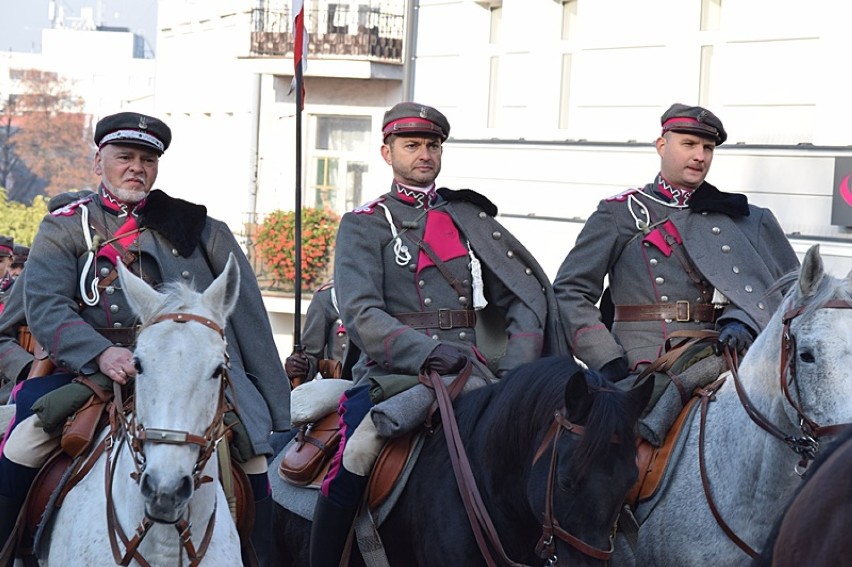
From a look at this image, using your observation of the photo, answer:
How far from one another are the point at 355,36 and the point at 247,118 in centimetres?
480

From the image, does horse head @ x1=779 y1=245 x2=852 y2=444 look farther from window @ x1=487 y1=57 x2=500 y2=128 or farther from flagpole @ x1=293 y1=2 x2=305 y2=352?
window @ x1=487 y1=57 x2=500 y2=128

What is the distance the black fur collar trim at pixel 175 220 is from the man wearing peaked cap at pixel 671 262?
2049mm

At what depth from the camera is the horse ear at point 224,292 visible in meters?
6.10

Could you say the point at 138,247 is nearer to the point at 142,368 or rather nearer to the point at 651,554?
the point at 142,368

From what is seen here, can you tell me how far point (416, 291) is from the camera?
25.3 ft

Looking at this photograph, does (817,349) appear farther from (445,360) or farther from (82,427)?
(82,427)

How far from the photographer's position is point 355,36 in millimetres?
30234

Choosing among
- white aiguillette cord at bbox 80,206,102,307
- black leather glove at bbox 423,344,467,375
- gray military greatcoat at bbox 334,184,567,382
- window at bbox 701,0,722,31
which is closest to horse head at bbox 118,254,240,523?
white aiguillette cord at bbox 80,206,102,307

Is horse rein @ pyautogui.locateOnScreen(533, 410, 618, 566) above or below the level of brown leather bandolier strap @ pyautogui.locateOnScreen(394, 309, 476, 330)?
below

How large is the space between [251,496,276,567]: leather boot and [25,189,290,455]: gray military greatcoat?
0.31 meters

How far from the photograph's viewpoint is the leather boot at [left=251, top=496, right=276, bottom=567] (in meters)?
7.23

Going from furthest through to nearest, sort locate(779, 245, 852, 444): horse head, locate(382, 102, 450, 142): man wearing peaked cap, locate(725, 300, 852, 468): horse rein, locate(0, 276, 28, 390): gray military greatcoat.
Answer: locate(0, 276, 28, 390): gray military greatcoat
locate(382, 102, 450, 142): man wearing peaked cap
locate(725, 300, 852, 468): horse rein
locate(779, 245, 852, 444): horse head

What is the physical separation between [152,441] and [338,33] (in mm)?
25638

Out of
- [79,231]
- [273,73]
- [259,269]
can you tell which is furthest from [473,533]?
[273,73]
